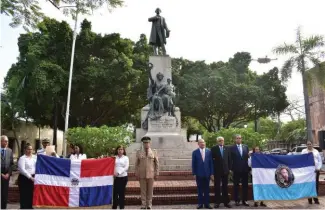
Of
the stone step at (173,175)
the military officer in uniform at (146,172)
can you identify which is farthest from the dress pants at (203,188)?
the stone step at (173,175)

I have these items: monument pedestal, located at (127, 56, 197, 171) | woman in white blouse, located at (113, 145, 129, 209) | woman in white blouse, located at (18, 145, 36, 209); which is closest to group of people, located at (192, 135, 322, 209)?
woman in white blouse, located at (113, 145, 129, 209)

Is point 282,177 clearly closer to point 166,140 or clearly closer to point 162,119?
point 166,140

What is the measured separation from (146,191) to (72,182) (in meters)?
1.75

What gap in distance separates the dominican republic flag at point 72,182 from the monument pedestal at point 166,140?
4.98 metres

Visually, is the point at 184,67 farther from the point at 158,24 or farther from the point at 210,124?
the point at 158,24

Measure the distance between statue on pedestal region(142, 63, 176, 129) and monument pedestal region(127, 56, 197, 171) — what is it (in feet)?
0.70

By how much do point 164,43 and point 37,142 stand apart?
94.0 feet

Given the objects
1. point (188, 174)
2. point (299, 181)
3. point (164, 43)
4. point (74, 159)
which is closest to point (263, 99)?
point (164, 43)

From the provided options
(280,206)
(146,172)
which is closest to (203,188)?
(146,172)

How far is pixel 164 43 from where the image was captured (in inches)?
679

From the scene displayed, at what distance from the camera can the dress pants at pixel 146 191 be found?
7730mm

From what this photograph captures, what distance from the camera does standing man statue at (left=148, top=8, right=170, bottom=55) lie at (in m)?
17.0

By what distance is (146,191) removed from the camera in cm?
781

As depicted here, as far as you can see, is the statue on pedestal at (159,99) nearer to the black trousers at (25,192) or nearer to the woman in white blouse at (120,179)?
the woman in white blouse at (120,179)
